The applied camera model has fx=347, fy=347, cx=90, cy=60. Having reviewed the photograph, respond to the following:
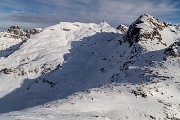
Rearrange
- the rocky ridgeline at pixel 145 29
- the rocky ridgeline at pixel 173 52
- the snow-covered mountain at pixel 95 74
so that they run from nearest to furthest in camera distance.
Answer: the snow-covered mountain at pixel 95 74 < the rocky ridgeline at pixel 173 52 < the rocky ridgeline at pixel 145 29

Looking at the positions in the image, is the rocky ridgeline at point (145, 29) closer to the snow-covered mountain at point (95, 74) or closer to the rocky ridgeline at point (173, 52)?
the snow-covered mountain at point (95, 74)

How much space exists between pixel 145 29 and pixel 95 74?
21.2 meters

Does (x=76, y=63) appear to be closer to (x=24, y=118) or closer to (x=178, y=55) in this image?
(x=178, y=55)

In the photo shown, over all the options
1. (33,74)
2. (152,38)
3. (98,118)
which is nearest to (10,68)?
(33,74)

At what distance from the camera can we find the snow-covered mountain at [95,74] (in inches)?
1940

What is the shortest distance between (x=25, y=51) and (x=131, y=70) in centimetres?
9530

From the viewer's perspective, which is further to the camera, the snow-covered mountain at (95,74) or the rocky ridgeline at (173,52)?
the rocky ridgeline at (173,52)

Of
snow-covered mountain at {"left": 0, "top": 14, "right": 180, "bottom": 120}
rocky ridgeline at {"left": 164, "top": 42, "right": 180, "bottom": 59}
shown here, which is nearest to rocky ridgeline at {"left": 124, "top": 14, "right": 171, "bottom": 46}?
snow-covered mountain at {"left": 0, "top": 14, "right": 180, "bottom": 120}

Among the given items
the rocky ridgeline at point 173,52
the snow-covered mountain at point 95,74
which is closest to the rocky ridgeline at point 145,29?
the snow-covered mountain at point 95,74

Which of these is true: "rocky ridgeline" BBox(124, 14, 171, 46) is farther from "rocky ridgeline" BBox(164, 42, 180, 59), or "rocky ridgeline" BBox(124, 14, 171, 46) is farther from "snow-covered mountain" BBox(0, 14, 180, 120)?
"rocky ridgeline" BBox(164, 42, 180, 59)

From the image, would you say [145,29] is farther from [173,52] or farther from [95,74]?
[173,52]

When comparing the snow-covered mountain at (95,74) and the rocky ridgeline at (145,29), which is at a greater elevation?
the rocky ridgeline at (145,29)

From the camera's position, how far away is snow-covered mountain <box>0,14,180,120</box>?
49.3 meters

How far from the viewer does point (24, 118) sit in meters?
36.5
